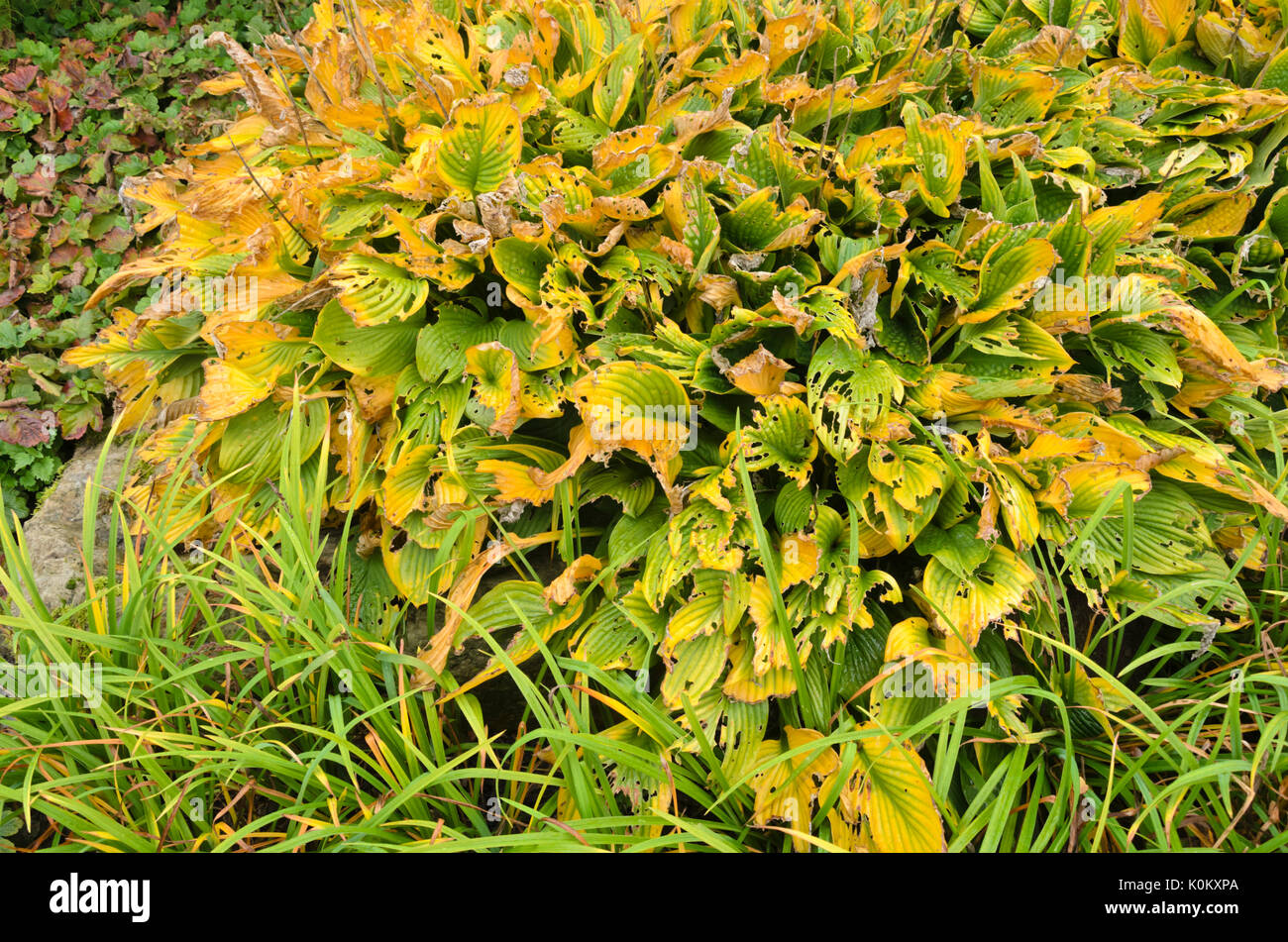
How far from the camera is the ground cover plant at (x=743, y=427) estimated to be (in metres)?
1.82

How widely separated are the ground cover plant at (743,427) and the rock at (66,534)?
0.80 ft

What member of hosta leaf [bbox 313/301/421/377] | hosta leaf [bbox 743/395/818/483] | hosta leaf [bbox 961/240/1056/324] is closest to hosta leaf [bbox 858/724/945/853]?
hosta leaf [bbox 743/395/818/483]

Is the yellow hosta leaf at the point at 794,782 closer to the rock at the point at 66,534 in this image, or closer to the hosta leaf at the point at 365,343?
the hosta leaf at the point at 365,343

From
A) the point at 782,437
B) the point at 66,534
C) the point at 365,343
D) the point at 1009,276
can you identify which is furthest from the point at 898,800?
the point at 66,534

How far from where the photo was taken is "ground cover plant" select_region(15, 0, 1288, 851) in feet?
5.98

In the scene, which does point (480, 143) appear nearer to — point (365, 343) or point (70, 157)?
point (365, 343)

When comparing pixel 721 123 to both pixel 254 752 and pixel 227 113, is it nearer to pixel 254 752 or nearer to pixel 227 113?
pixel 254 752

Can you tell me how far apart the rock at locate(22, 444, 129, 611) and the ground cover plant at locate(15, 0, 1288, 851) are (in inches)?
9.6

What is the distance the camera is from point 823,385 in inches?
78.7

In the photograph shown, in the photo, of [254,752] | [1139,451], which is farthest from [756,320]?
[254,752]

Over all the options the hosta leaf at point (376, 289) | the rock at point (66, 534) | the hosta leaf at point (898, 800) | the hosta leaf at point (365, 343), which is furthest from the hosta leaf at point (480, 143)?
the hosta leaf at point (898, 800)

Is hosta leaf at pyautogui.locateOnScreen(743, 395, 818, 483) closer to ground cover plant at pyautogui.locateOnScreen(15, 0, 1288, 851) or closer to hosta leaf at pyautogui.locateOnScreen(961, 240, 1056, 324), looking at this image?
ground cover plant at pyautogui.locateOnScreen(15, 0, 1288, 851)

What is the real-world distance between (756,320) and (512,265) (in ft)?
2.05

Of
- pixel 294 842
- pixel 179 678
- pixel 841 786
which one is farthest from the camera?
pixel 179 678
